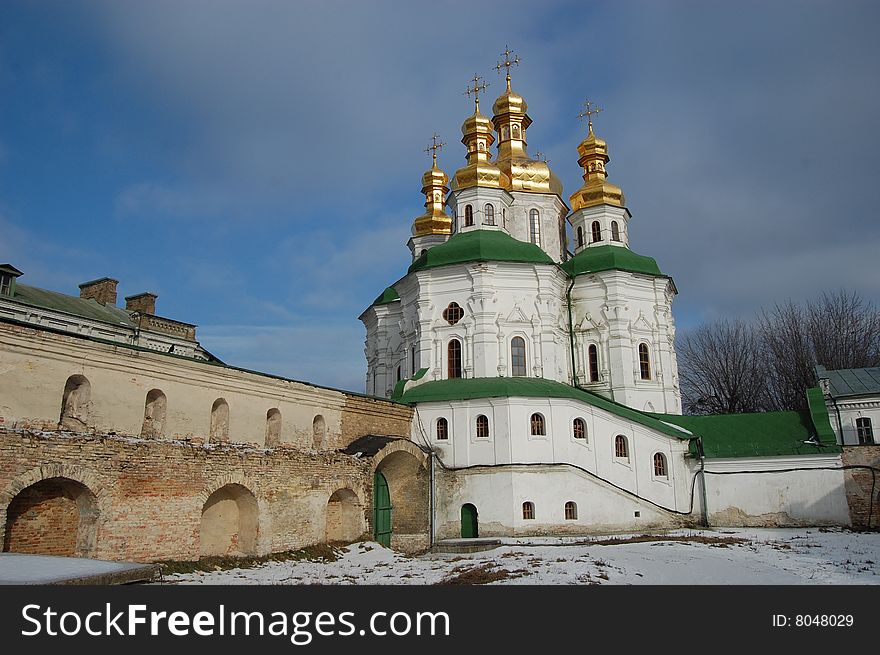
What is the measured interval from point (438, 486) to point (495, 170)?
531 inches

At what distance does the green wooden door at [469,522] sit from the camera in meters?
21.4

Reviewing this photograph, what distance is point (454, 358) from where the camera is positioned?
25375 mm

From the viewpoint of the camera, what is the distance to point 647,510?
2239 cm

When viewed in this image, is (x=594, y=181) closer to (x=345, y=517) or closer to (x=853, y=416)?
(x=853, y=416)

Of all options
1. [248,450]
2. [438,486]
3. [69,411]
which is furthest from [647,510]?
[69,411]

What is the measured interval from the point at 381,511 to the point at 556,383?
738 cm

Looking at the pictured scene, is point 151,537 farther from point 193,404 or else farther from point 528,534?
point 528,534

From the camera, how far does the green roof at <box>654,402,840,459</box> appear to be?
23469 mm

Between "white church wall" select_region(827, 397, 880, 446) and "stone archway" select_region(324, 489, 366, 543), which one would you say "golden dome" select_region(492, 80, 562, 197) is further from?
"stone archway" select_region(324, 489, 366, 543)

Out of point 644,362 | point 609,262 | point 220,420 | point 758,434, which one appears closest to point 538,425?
point 644,362

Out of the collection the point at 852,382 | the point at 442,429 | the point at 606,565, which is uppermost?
the point at 852,382

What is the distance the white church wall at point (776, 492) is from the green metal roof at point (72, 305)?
21685 millimetres

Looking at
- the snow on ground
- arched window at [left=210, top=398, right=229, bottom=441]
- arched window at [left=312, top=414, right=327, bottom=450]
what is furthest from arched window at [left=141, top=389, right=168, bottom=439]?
arched window at [left=312, top=414, right=327, bottom=450]

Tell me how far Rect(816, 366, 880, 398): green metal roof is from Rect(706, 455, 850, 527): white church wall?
2763mm
